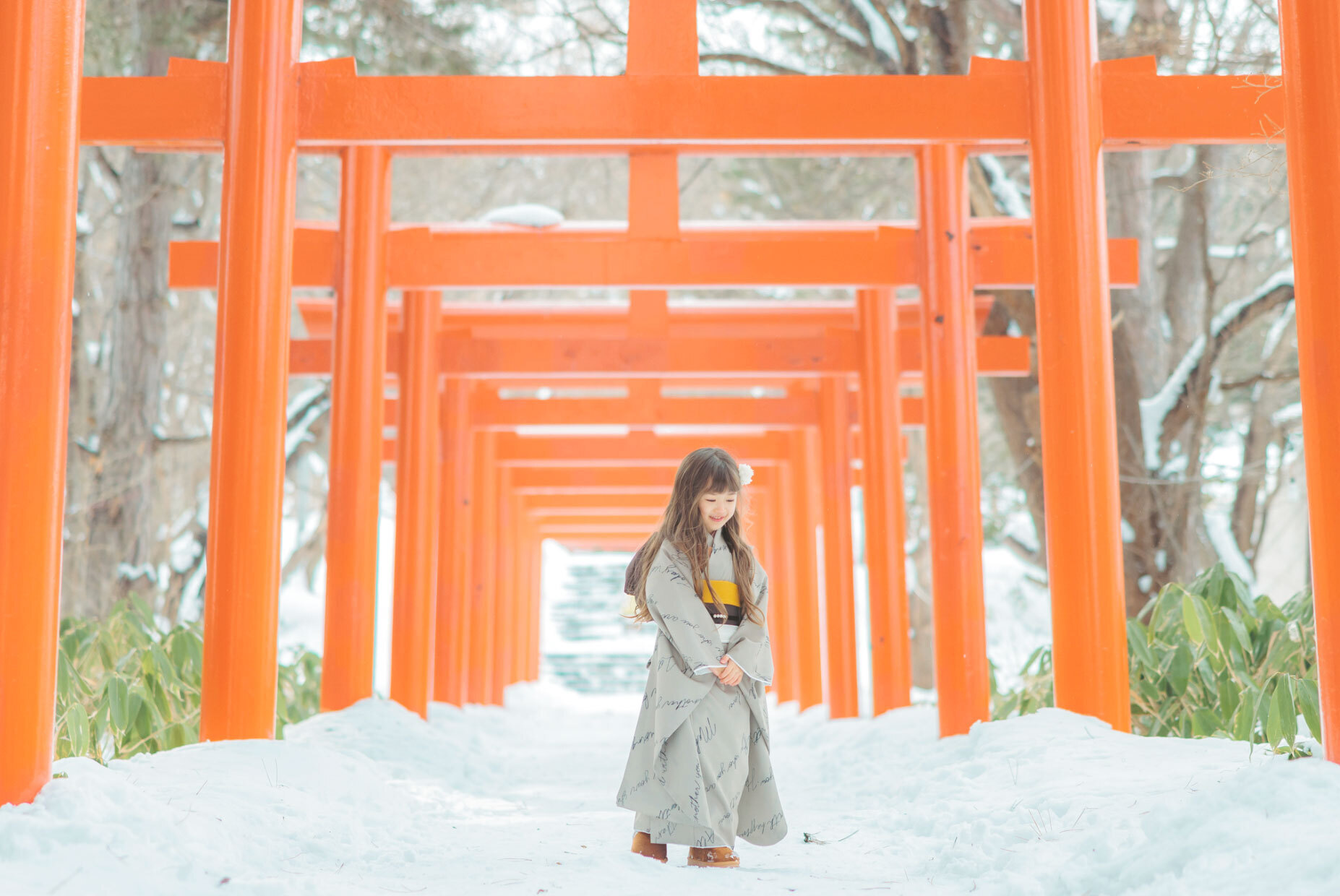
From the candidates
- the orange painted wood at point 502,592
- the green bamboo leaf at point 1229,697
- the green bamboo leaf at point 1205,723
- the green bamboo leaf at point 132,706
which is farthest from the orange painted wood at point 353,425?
the orange painted wood at point 502,592

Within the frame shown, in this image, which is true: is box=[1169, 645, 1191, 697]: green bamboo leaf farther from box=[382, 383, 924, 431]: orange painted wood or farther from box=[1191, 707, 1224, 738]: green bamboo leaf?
box=[382, 383, 924, 431]: orange painted wood

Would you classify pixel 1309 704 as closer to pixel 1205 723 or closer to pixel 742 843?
pixel 1205 723

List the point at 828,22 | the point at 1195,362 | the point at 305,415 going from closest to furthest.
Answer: the point at 1195,362 → the point at 828,22 → the point at 305,415

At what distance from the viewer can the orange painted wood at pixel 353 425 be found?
6.78 metres

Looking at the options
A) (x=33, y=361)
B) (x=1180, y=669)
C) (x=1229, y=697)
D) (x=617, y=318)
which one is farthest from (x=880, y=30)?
(x=33, y=361)

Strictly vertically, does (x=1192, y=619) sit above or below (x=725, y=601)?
below

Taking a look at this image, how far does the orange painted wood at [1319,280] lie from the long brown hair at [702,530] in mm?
1556

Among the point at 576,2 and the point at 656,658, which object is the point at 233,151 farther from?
the point at 576,2

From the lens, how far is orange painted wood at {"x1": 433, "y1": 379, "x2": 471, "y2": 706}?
33.8ft

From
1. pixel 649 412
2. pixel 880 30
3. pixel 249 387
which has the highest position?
pixel 880 30

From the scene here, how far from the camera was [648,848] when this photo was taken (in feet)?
12.3

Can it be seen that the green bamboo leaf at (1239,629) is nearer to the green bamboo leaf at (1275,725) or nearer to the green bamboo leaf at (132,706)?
the green bamboo leaf at (1275,725)

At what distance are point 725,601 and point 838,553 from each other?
661 cm

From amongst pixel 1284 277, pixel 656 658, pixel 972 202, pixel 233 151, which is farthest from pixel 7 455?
pixel 1284 277
